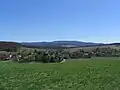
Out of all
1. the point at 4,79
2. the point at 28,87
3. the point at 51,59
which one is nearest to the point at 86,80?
the point at 28,87

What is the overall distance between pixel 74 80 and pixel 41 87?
3.67m

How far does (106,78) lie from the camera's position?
24562 mm

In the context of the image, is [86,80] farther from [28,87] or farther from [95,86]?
[28,87]

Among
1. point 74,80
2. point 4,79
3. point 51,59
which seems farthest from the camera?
point 51,59

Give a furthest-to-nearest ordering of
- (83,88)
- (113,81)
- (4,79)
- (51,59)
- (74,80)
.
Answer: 1. (51,59)
2. (4,79)
3. (74,80)
4. (113,81)
5. (83,88)

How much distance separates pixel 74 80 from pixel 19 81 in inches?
181

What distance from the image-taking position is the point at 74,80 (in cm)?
2433

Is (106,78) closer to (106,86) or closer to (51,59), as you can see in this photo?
(106,86)

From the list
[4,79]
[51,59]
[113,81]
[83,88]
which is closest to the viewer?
[83,88]

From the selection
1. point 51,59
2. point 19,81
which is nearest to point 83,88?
point 19,81

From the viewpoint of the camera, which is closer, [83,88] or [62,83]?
[83,88]

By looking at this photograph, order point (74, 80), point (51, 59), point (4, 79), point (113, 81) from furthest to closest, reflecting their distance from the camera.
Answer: point (51, 59)
point (4, 79)
point (74, 80)
point (113, 81)

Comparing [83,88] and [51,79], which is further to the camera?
[51,79]

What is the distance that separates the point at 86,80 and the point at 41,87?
4.26m
